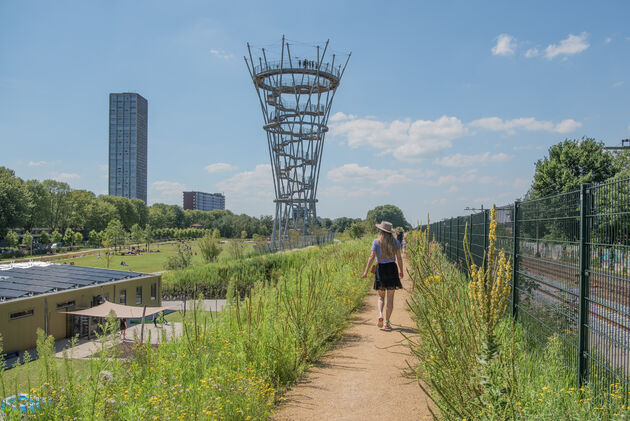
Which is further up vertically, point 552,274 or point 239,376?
point 552,274

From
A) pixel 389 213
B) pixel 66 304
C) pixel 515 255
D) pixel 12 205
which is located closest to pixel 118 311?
pixel 66 304

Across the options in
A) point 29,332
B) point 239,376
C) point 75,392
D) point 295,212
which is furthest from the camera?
point 295,212

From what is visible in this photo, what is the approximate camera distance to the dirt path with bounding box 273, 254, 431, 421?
140 inches

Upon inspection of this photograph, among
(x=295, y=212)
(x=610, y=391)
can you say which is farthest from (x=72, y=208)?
(x=610, y=391)

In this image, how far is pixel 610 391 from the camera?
292 cm

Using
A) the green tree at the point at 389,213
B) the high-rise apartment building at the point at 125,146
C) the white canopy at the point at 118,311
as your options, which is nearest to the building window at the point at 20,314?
the white canopy at the point at 118,311

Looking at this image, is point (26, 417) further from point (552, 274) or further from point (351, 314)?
point (351, 314)

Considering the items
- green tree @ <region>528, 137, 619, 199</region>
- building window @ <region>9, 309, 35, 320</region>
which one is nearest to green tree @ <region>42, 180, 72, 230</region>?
building window @ <region>9, 309, 35, 320</region>

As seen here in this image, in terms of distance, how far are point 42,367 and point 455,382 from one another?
3020 millimetres

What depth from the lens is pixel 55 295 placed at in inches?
670

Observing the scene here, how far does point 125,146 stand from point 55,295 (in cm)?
16402

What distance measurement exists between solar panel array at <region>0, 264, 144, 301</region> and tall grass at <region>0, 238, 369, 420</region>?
588 inches

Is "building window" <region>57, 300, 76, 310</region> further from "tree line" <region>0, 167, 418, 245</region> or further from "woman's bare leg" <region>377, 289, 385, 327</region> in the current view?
"tree line" <region>0, 167, 418, 245</region>

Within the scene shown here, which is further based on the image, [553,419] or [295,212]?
[295,212]
